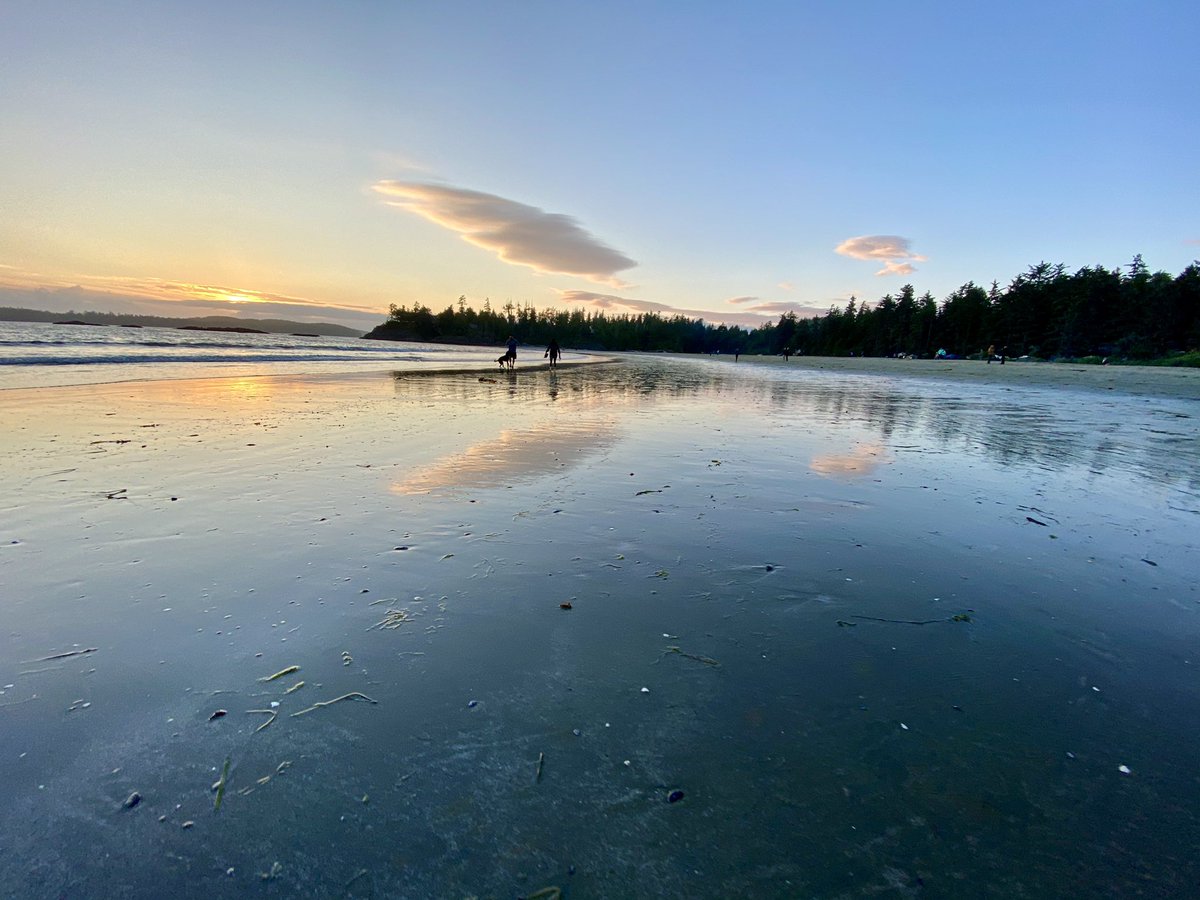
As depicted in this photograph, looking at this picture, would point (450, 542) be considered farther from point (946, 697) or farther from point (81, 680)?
point (946, 697)

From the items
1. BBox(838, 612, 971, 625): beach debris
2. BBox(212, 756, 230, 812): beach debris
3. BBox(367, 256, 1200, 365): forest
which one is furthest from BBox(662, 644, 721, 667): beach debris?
BBox(367, 256, 1200, 365): forest

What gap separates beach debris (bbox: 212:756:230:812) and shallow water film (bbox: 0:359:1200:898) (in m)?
0.02

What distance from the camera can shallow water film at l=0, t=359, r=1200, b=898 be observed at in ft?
6.63

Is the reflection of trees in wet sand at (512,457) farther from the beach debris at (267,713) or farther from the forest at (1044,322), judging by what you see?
the forest at (1044,322)

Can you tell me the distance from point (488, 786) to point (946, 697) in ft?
8.53

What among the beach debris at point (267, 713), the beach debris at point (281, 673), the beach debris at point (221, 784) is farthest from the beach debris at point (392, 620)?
the beach debris at point (221, 784)

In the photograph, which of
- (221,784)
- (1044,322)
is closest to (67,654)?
(221,784)

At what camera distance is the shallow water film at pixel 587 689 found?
202 cm

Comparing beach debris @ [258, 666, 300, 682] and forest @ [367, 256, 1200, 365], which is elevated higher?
forest @ [367, 256, 1200, 365]

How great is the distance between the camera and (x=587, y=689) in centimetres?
304

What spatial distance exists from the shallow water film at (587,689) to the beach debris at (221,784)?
2 centimetres

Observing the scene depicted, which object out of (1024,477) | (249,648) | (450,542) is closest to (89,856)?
(249,648)

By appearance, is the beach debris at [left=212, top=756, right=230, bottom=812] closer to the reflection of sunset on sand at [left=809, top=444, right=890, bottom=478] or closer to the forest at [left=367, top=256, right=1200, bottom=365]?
the reflection of sunset on sand at [left=809, top=444, right=890, bottom=478]

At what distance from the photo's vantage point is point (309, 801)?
7.39ft
